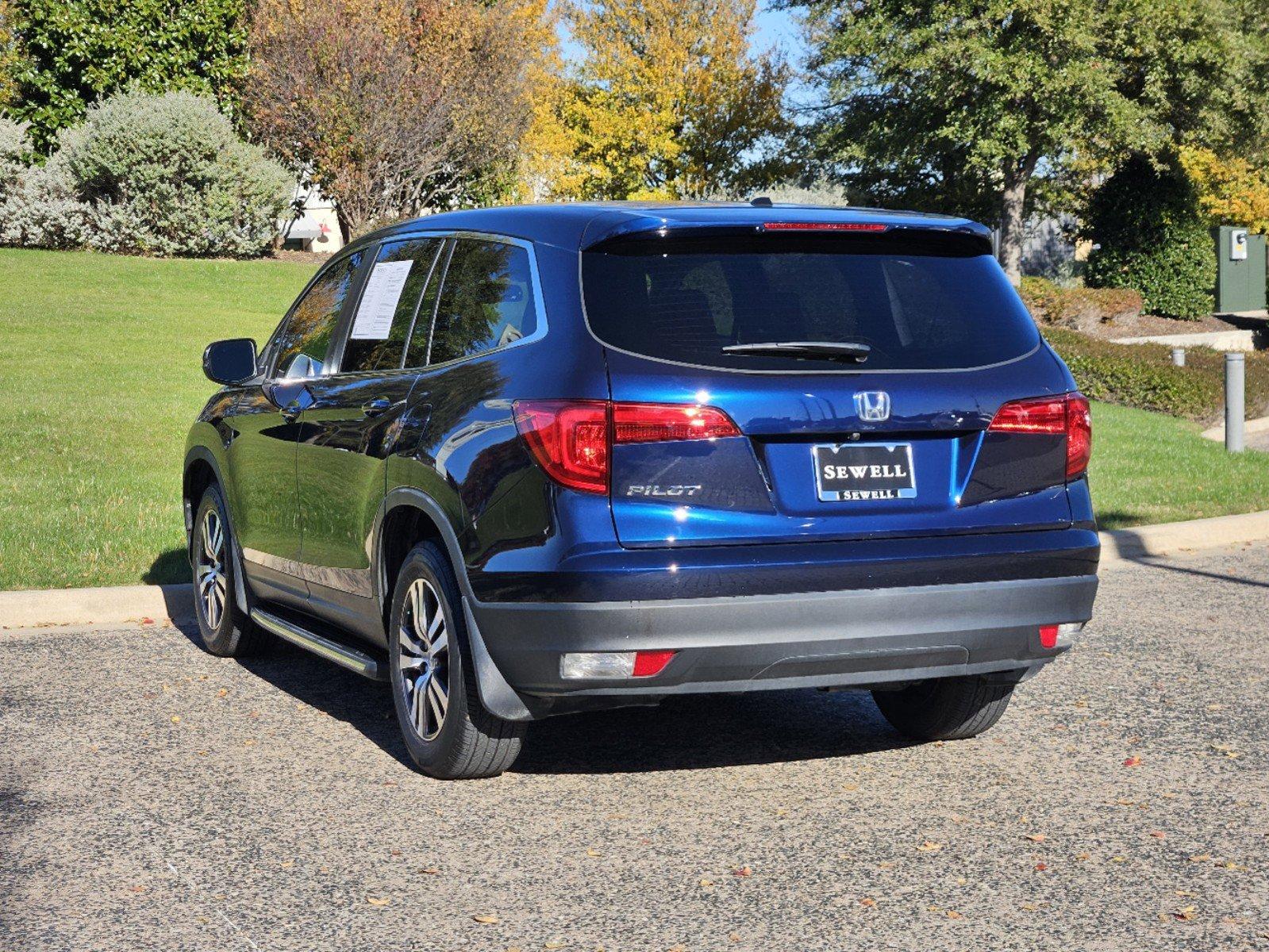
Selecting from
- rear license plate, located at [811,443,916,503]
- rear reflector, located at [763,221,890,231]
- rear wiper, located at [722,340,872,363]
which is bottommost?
rear license plate, located at [811,443,916,503]

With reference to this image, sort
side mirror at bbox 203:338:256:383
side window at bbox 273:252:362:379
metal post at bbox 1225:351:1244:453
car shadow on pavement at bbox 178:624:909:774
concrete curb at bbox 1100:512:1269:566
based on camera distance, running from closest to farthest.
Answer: car shadow on pavement at bbox 178:624:909:774
side window at bbox 273:252:362:379
side mirror at bbox 203:338:256:383
concrete curb at bbox 1100:512:1269:566
metal post at bbox 1225:351:1244:453

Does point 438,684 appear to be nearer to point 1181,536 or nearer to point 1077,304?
point 1181,536

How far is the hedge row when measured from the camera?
67.8ft

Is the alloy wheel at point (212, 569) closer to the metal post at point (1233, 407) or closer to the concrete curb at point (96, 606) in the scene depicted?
the concrete curb at point (96, 606)

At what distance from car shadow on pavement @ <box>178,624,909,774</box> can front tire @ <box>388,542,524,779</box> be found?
0.31 metres

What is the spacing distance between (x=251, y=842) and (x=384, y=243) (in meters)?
2.55

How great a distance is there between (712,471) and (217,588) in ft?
12.4

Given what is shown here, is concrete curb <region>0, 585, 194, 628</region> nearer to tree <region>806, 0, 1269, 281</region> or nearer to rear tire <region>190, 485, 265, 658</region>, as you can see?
rear tire <region>190, 485, 265, 658</region>

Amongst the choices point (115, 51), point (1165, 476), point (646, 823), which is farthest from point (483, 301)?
point (115, 51)

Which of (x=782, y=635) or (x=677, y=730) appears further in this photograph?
(x=677, y=730)

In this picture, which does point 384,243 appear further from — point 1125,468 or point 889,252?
point 1125,468

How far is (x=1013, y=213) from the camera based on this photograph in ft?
121

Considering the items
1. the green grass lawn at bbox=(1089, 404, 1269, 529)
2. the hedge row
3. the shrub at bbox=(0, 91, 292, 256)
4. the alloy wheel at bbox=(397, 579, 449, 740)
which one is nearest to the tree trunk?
the hedge row

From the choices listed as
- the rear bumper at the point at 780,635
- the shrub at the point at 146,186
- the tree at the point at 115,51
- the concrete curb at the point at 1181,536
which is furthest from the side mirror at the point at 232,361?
the tree at the point at 115,51
